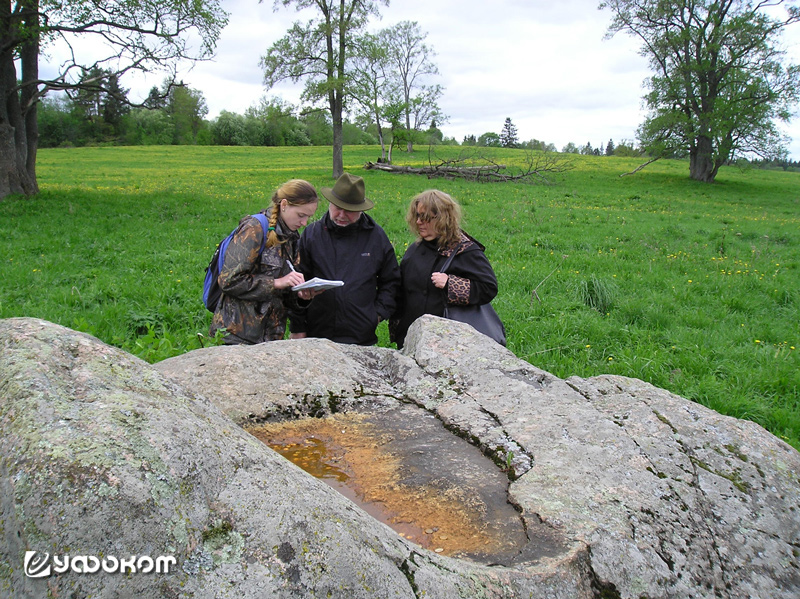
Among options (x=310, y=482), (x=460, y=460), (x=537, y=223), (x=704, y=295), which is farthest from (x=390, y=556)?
(x=537, y=223)

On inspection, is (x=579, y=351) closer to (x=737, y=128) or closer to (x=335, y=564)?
(x=335, y=564)

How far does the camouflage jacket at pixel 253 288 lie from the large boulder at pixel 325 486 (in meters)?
0.80

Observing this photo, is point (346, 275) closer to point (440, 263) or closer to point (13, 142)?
point (440, 263)

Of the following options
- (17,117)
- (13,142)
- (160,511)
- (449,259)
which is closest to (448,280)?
(449,259)

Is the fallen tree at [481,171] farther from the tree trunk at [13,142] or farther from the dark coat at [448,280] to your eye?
the dark coat at [448,280]

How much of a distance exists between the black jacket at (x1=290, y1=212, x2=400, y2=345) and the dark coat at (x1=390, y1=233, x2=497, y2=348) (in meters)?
0.18

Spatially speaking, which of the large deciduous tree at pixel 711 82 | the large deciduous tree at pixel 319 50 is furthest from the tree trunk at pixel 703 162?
the large deciduous tree at pixel 319 50

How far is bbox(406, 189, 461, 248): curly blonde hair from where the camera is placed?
15.2 ft

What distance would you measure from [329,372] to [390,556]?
184 cm

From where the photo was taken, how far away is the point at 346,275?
4730mm

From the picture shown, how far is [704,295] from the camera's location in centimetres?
877

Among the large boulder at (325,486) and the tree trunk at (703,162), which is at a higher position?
the tree trunk at (703,162)

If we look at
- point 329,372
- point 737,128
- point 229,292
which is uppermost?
point 737,128

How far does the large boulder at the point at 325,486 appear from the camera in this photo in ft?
4.65
